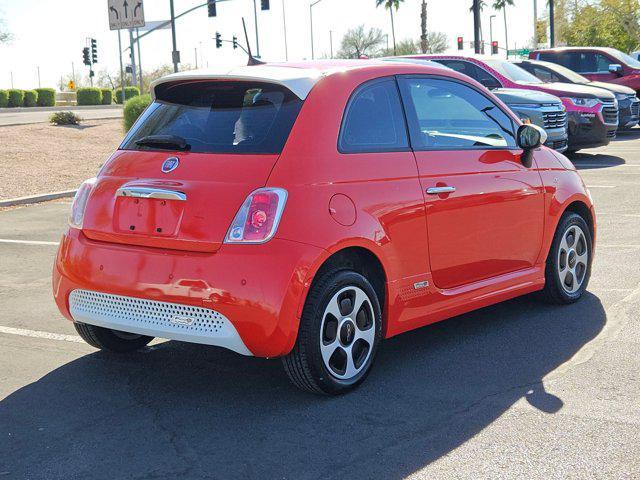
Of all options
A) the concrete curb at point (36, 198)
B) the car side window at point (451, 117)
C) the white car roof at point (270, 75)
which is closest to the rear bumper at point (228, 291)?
the white car roof at point (270, 75)

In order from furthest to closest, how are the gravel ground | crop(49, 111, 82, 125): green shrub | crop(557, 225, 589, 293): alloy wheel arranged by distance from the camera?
1. crop(49, 111, 82, 125): green shrub
2. the gravel ground
3. crop(557, 225, 589, 293): alloy wheel

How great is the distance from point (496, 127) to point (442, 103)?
58 cm

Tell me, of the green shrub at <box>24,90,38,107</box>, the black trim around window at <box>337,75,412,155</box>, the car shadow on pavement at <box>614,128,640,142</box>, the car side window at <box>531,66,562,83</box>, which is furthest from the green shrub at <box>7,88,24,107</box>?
the black trim around window at <box>337,75,412,155</box>

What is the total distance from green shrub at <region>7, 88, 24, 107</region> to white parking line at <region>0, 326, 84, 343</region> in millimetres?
47094

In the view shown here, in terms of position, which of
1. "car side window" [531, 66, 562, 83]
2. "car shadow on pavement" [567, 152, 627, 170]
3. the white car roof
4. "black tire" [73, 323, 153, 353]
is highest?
"car side window" [531, 66, 562, 83]

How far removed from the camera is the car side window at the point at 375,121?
512 centimetres

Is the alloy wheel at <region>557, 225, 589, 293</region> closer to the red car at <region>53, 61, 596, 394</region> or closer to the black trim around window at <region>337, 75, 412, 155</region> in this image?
the red car at <region>53, 61, 596, 394</region>

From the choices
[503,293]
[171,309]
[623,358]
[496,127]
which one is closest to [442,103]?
[496,127]

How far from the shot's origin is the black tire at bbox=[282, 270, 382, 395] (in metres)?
4.71

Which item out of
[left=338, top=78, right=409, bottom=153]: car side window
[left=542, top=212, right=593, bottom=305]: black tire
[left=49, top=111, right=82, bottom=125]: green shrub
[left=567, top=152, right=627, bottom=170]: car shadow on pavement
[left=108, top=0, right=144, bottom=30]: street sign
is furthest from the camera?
[left=108, top=0, right=144, bottom=30]: street sign

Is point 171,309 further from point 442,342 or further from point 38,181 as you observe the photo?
point 38,181

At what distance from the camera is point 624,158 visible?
1825 cm

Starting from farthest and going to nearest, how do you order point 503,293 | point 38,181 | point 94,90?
point 94,90 → point 38,181 → point 503,293

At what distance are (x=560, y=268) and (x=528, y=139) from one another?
1039 millimetres
